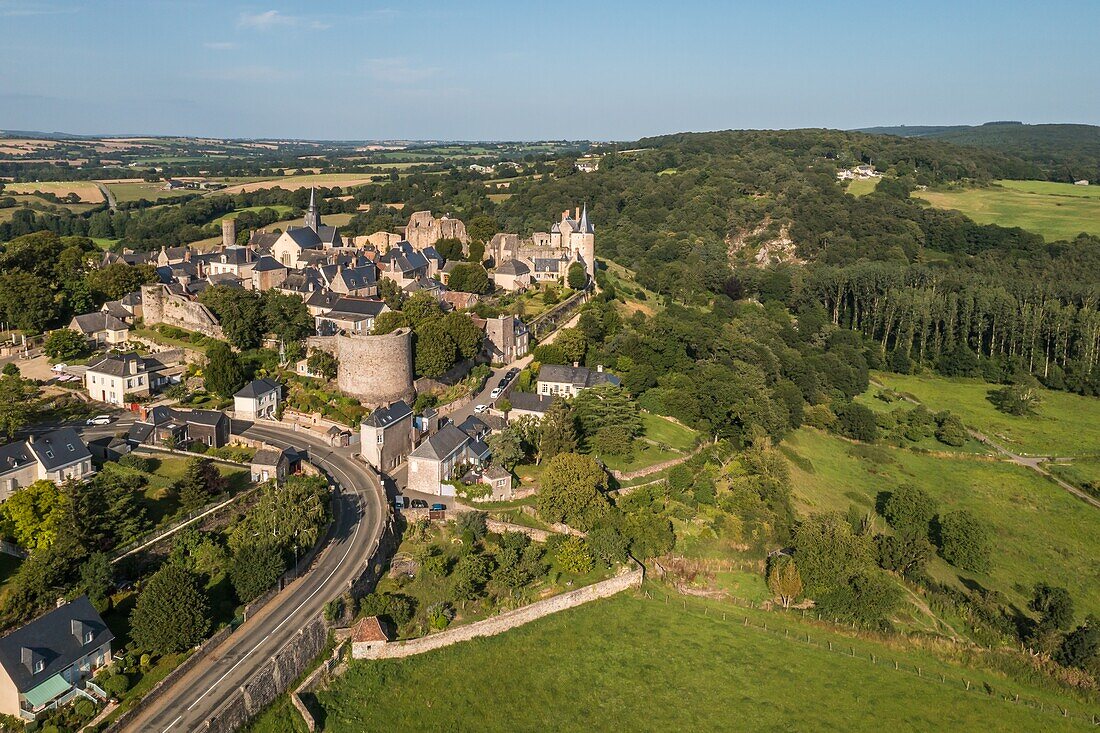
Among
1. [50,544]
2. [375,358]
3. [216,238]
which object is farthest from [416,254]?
[50,544]

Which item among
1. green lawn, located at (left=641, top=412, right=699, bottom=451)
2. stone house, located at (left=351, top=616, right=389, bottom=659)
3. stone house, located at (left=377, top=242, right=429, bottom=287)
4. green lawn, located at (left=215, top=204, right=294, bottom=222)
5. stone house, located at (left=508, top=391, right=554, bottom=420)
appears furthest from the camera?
green lawn, located at (left=215, top=204, right=294, bottom=222)

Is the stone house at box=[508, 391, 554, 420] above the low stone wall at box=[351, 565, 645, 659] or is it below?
above

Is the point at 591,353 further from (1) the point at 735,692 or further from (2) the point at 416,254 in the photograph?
(1) the point at 735,692

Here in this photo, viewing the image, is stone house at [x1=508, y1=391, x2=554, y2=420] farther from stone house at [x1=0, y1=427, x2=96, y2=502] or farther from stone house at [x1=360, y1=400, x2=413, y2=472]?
stone house at [x1=0, y1=427, x2=96, y2=502]

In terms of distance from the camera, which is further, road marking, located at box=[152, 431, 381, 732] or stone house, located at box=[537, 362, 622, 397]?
stone house, located at box=[537, 362, 622, 397]

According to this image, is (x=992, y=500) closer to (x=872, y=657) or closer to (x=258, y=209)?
(x=872, y=657)

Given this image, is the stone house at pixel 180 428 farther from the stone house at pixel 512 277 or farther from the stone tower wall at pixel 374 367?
the stone house at pixel 512 277

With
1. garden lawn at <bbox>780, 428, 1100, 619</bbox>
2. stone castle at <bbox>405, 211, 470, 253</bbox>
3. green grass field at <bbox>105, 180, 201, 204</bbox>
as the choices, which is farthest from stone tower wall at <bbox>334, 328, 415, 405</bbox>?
green grass field at <bbox>105, 180, 201, 204</bbox>
